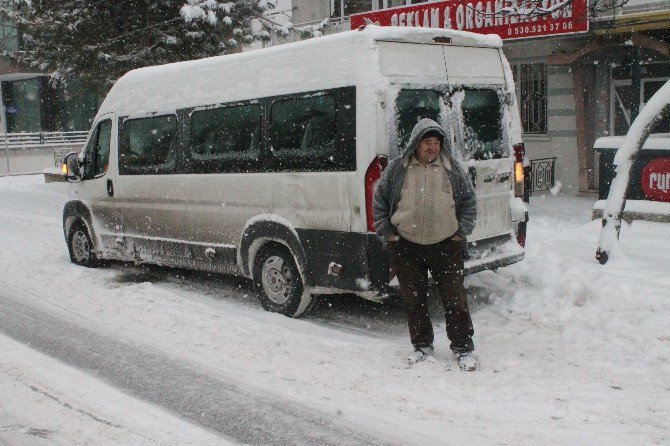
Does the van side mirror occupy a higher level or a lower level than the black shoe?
higher

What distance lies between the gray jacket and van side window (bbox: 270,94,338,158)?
3.13 ft

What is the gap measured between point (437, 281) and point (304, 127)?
193 cm

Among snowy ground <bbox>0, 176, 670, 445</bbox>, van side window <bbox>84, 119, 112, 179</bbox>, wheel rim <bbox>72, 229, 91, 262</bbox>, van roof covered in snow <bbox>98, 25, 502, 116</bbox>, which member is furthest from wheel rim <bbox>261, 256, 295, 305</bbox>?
wheel rim <bbox>72, 229, 91, 262</bbox>

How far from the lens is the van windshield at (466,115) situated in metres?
5.89

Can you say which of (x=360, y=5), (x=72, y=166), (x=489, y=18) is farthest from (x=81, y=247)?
(x=360, y=5)

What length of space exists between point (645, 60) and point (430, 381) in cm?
1422

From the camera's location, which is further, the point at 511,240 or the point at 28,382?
the point at 511,240

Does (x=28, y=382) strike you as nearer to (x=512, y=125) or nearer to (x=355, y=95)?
(x=355, y=95)

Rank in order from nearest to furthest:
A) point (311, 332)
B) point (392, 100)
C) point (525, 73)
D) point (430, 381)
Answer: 1. point (430, 381)
2. point (392, 100)
3. point (311, 332)
4. point (525, 73)

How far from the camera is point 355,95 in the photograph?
582 cm

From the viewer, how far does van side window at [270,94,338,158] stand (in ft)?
19.9

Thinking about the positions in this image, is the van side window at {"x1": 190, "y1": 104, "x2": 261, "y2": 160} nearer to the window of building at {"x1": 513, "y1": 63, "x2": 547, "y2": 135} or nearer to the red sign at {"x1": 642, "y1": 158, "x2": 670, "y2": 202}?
the red sign at {"x1": 642, "y1": 158, "x2": 670, "y2": 202}

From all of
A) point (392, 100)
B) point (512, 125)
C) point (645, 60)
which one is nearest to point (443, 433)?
point (392, 100)

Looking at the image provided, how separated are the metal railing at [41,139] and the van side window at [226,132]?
103ft
